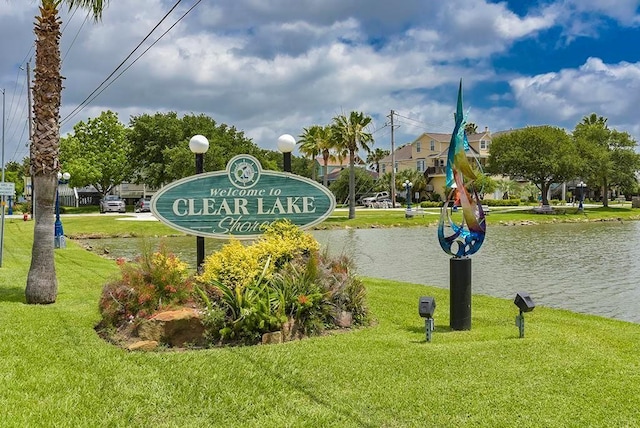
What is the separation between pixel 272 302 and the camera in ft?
25.6

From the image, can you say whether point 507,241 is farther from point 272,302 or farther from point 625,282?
point 272,302

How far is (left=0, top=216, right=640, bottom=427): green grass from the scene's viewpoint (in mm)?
4934

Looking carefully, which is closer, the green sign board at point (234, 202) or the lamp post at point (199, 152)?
the green sign board at point (234, 202)

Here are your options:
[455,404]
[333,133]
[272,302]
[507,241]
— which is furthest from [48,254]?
[333,133]

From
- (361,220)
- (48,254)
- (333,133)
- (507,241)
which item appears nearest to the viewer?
(48,254)

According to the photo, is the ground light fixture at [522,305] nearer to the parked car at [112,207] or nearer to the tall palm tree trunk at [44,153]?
the tall palm tree trunk at [44,153]

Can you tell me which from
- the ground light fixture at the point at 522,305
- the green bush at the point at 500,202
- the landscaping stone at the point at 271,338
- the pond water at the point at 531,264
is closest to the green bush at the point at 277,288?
the landscaping stone at the point at 271,338

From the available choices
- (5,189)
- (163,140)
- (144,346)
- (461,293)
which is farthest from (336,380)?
(163,140)

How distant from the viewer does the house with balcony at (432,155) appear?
76.6m

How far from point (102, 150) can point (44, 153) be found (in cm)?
6057

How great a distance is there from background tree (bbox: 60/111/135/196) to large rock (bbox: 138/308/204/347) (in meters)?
59.0

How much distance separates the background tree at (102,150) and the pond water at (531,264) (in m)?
34.8

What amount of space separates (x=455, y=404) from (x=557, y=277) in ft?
44.4

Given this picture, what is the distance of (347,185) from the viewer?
74688 millimetres
